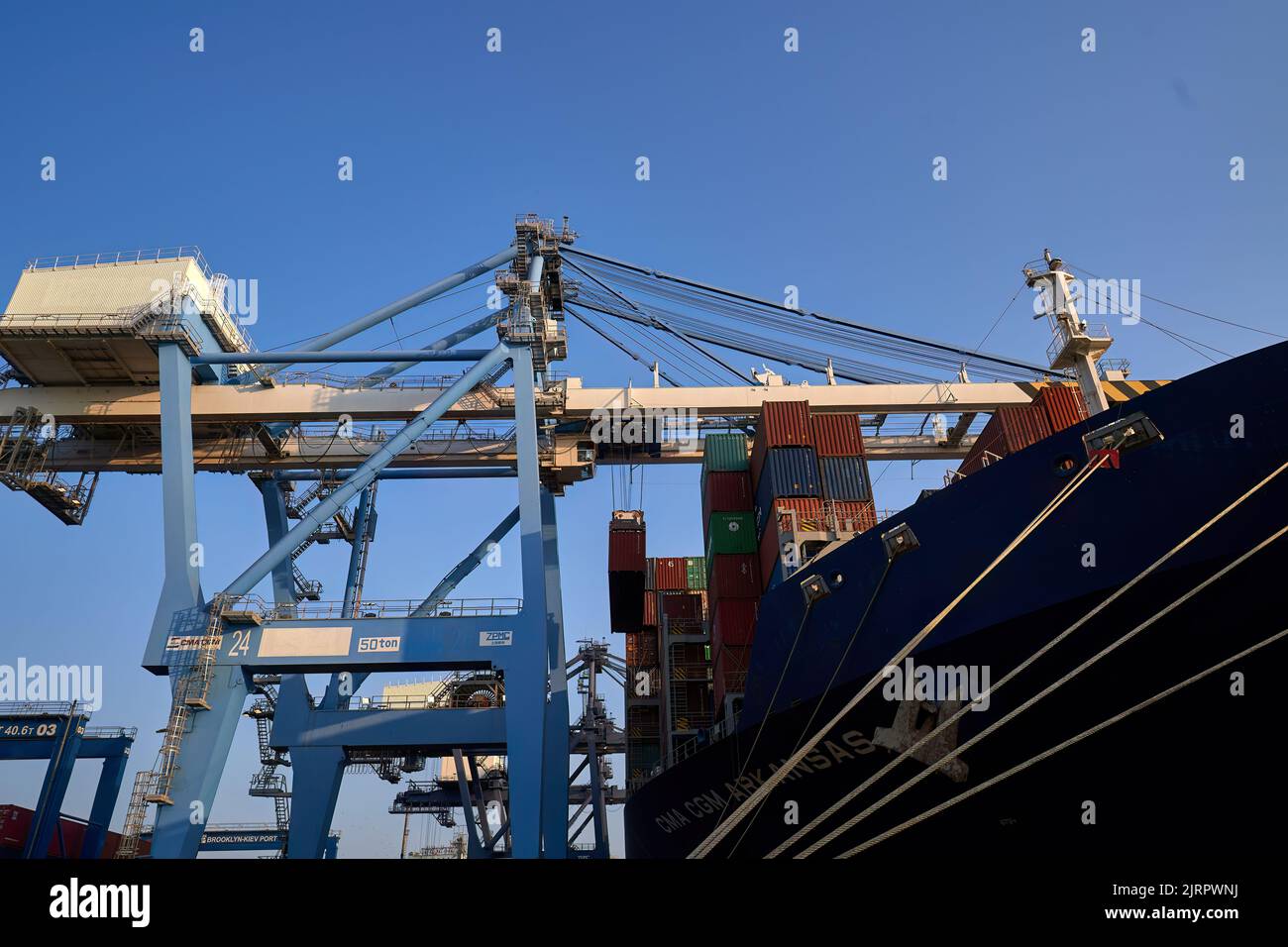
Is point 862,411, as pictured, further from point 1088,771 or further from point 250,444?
point 250,444

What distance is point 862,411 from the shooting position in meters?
21.6

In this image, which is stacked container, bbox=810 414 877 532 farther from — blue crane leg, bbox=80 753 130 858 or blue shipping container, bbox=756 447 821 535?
blue crane leg, bbox=80 753 130 858

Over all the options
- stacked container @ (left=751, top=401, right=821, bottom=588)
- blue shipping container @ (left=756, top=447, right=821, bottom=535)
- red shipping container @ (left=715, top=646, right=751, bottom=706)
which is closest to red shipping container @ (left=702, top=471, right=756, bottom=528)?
stacked container @ (left=751, top=401, right=821, bottom=588)

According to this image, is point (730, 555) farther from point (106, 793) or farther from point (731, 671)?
point (106, 793)

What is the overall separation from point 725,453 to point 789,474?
12.4ft

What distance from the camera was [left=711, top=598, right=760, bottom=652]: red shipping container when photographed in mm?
16750

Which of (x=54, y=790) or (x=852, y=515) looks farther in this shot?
(x=54, y=790)

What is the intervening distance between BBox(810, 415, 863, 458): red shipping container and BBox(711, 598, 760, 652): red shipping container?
131 inches

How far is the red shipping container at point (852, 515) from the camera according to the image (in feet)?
51.0

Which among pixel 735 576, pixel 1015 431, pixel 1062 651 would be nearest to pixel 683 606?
pixel 735 576

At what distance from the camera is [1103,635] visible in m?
9.06

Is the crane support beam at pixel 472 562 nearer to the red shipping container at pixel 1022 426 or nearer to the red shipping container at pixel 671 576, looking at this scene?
the red shipping container at pixel 671 576

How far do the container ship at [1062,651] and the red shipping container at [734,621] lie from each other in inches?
121
